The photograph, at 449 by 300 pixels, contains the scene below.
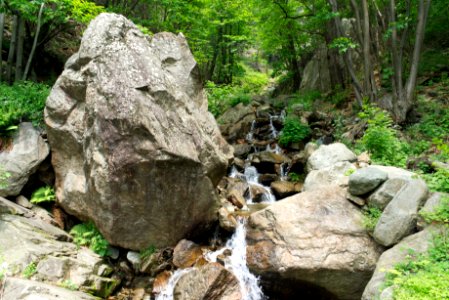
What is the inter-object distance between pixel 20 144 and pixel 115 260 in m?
3.65

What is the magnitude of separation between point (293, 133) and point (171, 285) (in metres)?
7.25

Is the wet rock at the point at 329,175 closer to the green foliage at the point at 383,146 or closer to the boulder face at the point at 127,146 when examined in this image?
the green foliage at the point at 383,146

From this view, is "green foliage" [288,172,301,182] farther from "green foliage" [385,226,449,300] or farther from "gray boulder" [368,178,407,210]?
"green foliage" [385,226,449,300]

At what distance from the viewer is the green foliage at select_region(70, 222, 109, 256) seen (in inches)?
286

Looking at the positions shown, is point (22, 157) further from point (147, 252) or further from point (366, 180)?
point (366, 180)

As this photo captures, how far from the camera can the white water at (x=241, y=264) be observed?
21.0 ft

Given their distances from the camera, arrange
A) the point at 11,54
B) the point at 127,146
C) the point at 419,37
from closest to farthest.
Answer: the point at 127,146 → the point at 419,37 → the point at 11,54

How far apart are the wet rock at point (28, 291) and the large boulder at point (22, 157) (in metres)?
2.81

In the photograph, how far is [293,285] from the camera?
6.14 m

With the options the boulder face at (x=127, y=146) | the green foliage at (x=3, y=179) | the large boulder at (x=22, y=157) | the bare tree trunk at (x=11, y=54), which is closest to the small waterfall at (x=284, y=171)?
the boulder face at (x=127, y=146)

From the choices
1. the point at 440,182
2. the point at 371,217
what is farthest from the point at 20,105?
the point at 440,182

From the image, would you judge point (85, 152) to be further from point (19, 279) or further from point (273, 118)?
point (273, 118)

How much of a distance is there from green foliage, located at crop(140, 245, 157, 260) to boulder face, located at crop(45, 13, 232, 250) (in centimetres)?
9

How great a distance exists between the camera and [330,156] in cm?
919
